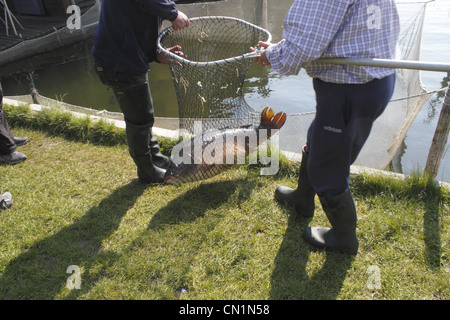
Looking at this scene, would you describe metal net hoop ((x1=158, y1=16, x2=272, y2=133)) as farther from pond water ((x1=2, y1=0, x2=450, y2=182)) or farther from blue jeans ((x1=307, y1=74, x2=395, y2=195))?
pond water ((x1=2, y1=0, x2=450, y2=182))

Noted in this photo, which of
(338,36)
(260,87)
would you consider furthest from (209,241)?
(260,87)

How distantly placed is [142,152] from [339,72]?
2.11 m

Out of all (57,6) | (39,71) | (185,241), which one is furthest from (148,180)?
A: (57,6)

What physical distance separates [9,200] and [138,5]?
2.28m

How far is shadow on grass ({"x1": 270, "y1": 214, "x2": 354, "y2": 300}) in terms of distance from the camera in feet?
7.80

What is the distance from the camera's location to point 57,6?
495 inches

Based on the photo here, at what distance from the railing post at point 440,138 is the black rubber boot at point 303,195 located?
1.33 meters

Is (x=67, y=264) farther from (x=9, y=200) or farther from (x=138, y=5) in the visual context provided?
(x=138, y=5)

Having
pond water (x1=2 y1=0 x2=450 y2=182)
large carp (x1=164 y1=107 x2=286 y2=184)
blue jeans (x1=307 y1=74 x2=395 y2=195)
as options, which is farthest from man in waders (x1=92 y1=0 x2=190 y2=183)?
pond water (x1=2 y1=0 x2=450 y2=182)

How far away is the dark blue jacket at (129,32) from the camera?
2688 mm

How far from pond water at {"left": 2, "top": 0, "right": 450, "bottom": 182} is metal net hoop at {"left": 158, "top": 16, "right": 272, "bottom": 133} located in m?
3.37

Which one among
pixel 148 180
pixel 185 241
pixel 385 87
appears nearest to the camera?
pixel 385 87

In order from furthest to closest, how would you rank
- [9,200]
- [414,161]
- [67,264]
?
[414,161], [9,200], [67,264]

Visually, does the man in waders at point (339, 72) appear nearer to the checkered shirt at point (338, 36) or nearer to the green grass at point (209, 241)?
Result: the checkered shirt at point (338, 36)
